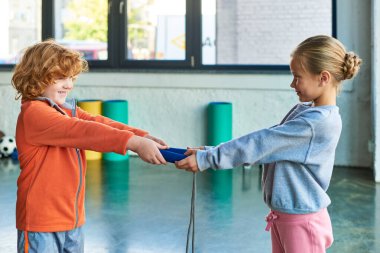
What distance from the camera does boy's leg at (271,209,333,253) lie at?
202 centimetres

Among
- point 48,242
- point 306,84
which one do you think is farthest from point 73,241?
point 306,84

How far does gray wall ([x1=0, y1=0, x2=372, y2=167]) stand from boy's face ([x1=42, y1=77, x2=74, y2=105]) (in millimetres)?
4183

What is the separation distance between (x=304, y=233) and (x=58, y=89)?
902 mm

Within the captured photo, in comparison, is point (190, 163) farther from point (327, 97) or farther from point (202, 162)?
point (327, 97)

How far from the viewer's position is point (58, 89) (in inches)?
85.8

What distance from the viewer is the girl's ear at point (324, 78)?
A: 79.7 inches

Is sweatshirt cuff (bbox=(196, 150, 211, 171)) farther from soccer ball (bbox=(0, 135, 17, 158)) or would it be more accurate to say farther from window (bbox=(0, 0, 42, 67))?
window (bbox=(0, 0, 42, 67))

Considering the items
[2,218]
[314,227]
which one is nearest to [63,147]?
[314,227]

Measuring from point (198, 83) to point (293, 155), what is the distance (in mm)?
4532

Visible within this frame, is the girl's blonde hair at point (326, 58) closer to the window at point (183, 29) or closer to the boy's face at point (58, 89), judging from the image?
the boy's face at point (58, 89)

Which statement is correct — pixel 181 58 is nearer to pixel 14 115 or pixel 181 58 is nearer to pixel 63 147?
pixel 14 115

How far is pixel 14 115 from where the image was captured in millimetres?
7109

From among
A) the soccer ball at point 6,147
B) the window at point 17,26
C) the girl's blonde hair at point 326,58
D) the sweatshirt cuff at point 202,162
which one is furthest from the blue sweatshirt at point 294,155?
the window at point 17,26

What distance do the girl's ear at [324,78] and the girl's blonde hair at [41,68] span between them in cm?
78
